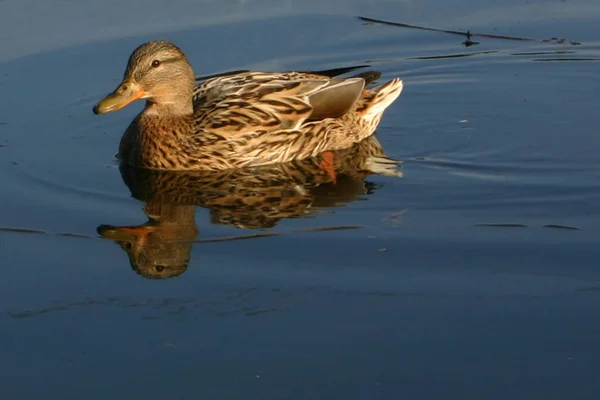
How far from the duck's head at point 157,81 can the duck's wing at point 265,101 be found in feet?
0.73

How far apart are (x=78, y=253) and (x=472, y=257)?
248cm

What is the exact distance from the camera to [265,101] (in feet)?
34.3

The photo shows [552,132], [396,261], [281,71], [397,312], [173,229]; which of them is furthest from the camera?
[281,71]

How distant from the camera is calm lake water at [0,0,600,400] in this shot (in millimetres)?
6195

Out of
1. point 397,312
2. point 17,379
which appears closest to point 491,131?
point 397,312

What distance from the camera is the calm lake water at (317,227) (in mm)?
6195

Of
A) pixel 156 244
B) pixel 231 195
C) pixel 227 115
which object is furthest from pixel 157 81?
pixel 156 244

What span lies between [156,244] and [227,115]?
249 centimetres

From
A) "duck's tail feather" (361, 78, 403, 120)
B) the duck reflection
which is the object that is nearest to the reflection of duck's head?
the duck reflection

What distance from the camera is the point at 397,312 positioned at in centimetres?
679

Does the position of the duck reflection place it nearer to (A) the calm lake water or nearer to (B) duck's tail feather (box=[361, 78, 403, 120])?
(A) the calm lake water

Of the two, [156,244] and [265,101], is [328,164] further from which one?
[156,244]

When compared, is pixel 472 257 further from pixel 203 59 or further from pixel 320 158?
pixel 203 59

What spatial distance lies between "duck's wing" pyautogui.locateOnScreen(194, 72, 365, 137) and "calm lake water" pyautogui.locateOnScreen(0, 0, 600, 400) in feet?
1.60
